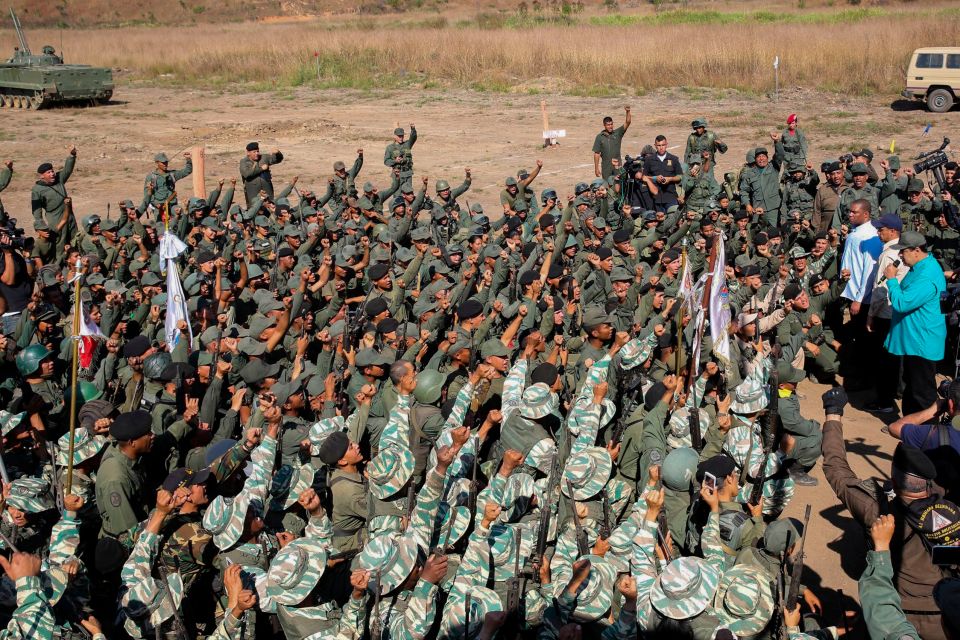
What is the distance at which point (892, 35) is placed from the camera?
3228 cm

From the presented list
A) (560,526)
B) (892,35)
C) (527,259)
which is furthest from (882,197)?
(892,35)

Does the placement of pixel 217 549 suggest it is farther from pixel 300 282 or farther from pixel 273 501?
pixel 300 282

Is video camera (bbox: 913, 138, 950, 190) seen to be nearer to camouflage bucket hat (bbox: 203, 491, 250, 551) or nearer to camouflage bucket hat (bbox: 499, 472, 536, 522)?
camouflage bucket hat (bbox: 499, 472, 536, 522)

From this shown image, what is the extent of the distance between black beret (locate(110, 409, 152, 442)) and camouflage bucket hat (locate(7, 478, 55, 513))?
54 centimetres

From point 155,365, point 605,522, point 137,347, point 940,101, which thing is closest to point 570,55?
point 940,101

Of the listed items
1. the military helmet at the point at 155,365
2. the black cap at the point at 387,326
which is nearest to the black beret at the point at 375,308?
the black cap at the point at 387,326

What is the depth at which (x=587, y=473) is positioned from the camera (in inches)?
232

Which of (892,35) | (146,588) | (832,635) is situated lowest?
(832,635)

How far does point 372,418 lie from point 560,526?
207 centimetres

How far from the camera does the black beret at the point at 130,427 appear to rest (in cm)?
613

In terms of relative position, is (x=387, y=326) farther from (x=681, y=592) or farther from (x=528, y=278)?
(x=681, y=592)

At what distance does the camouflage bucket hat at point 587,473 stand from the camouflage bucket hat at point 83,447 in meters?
3.30

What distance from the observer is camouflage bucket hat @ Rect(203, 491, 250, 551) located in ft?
17.7

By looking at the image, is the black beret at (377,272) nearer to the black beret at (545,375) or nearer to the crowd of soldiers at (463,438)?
the crowd of soldiers at (463,438)
